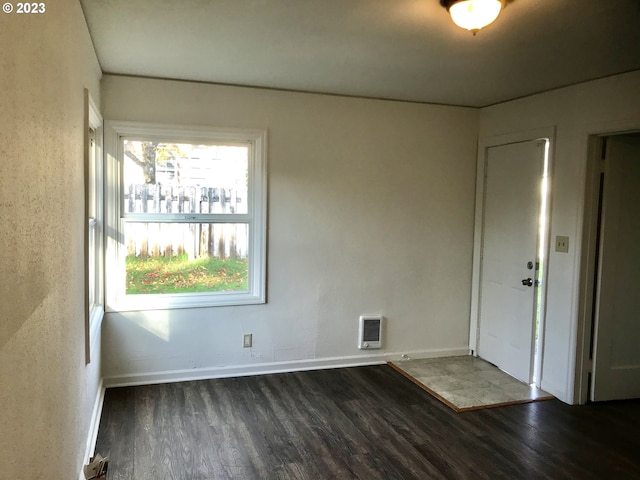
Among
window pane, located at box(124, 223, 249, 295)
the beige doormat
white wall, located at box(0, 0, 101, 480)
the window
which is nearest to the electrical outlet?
the beige doormat

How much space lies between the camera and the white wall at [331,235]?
12.6 feet

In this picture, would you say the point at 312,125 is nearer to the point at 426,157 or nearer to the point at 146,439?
the point at 426,157

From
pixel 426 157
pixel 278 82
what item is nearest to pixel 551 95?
pixel 426 157

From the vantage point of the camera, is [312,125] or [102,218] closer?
[102,218]

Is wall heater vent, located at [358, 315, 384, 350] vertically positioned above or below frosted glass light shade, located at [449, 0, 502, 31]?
below

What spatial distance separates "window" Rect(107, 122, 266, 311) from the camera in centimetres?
375

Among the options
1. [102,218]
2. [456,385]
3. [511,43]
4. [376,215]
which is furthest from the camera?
[376,215]

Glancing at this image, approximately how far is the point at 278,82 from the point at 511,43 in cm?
176

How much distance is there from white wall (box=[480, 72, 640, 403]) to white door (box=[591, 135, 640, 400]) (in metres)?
0.19

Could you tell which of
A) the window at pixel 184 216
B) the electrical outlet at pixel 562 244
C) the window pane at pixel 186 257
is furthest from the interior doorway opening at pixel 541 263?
the window pane at pixel 186 257

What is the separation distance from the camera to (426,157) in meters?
4.50

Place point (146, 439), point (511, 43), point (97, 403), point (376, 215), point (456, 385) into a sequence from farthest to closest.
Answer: point (376, 215) < point (456, 385) < point (97, 403) < point (146, 439) < point (511, 43)

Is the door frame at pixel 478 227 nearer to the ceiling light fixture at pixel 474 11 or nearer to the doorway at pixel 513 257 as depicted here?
the doorway at pixel 513 257

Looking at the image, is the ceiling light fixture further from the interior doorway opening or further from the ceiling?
the interior doorway opening
